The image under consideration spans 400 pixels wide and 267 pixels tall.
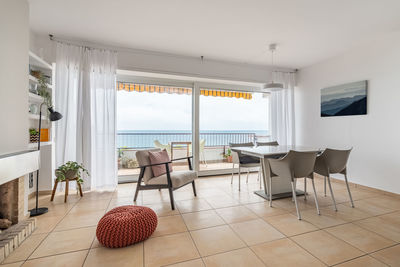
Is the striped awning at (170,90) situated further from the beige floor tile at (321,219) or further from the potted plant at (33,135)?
the beige floor tile at (321,219)

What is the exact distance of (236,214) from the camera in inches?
90.5

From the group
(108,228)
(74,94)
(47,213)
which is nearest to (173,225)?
(108,228)

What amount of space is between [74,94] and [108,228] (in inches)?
94.3

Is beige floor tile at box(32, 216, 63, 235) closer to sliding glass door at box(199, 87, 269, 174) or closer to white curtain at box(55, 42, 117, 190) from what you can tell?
white curtain at box(55, 42, 117, 190)

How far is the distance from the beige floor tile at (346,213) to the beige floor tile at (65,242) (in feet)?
8.75

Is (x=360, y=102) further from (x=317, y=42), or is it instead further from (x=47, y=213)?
(x=47, y=213)

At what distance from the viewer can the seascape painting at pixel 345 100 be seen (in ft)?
10.6

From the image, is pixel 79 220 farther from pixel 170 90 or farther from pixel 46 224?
pixel 170 90

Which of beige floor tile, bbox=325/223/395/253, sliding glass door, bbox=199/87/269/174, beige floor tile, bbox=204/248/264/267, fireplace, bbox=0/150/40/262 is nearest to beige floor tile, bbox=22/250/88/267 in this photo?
fireplace, bbox=0/150/40/262

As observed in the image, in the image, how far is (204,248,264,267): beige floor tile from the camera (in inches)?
57.0

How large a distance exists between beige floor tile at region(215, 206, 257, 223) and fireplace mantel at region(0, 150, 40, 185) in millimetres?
2080

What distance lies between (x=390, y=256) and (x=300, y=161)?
1055mm

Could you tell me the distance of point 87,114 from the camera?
3127 mm

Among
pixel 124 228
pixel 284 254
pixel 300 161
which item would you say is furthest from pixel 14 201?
pixel 300 161
